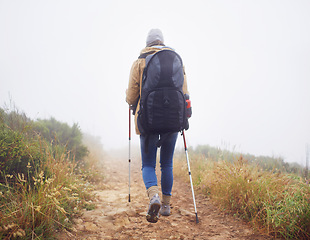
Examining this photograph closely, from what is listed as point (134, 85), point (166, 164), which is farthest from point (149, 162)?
point (134, 85)

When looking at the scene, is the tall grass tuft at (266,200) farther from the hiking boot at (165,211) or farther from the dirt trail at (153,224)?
the hiking boot at (165,211)

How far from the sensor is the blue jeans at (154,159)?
2.68 m

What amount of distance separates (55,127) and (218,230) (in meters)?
5.90

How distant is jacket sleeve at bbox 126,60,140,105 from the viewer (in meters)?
2.71

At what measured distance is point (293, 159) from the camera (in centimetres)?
1118

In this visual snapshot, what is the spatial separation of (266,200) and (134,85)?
2417 mm

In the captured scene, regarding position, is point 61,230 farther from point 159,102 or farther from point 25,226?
point 159,102

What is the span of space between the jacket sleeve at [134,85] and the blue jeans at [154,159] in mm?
595

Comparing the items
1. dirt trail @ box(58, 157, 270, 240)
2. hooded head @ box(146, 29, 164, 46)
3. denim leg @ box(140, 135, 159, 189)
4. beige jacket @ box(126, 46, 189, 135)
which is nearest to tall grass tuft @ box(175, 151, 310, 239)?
dirt trail @ box(58, 157, 270, 240)

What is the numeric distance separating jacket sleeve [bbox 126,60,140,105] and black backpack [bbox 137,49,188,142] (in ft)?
0.62

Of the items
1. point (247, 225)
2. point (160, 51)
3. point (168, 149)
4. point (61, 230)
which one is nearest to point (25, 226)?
point (61, 230)

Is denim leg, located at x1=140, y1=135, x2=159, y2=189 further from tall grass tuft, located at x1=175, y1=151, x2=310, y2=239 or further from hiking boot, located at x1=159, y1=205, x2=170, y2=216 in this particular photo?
tall grass tuft, located at x1=175, y1=151, x2=310, y2=239

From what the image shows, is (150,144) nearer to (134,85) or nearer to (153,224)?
(134,85)

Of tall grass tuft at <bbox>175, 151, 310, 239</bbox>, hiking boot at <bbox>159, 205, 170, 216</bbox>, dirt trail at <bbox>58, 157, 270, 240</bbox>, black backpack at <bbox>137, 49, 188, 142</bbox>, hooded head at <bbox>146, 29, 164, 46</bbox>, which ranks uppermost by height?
hooded head at <bbox>146, 29, 164, 46</bbox>
